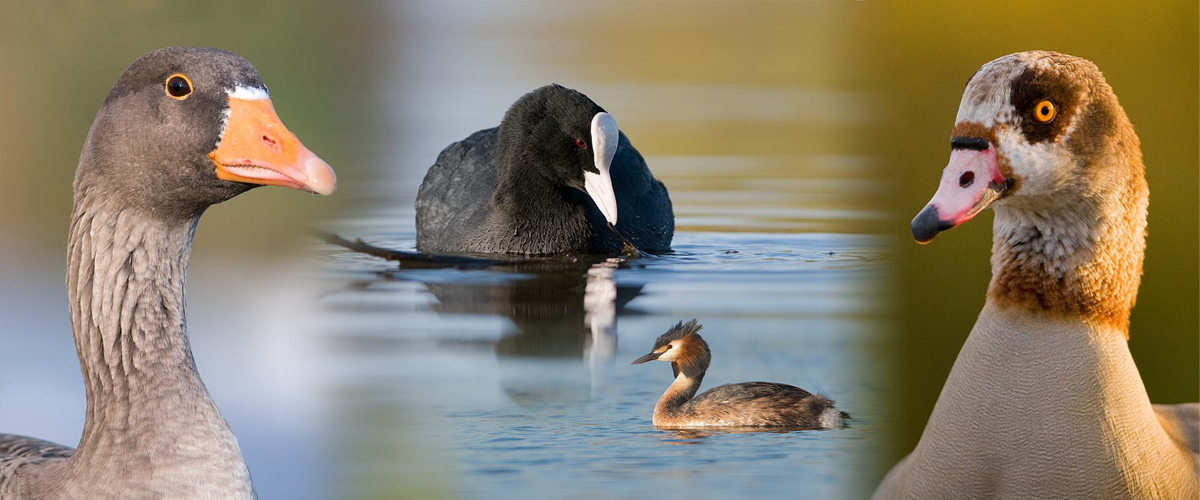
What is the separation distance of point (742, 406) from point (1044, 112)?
1016mm

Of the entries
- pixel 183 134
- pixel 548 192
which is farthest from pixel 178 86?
pixel 548 192

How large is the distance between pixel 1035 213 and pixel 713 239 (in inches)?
86.1

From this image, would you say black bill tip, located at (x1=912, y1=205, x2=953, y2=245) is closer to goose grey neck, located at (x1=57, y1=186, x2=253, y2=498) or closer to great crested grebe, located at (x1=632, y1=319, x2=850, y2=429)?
great crested grebe, located at (x1=632, y1=319, x2=850, y2=429)

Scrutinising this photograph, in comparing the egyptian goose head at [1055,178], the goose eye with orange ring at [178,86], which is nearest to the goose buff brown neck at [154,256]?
the goose eye with orange ring at [178,86]

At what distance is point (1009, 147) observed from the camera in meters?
1.73

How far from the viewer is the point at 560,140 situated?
3893 mm

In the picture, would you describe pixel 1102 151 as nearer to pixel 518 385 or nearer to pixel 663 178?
pixel 518 385

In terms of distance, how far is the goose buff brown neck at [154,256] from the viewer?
1.68 meters

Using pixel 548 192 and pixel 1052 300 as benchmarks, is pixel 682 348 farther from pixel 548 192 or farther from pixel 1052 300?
pixel 548 192

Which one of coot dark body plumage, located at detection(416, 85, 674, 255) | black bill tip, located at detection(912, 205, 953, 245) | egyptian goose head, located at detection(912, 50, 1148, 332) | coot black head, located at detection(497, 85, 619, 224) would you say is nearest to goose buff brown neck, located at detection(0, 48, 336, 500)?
black bill tip, located at detection(912, 205, 953, 245)

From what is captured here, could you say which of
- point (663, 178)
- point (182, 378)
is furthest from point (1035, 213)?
point (663, 178)

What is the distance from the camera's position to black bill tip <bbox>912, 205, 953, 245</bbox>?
1.66 meters

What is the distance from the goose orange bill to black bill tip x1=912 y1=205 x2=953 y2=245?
87 cm

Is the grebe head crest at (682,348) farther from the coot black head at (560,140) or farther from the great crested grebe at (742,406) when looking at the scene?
the coot black head at (560,140)
